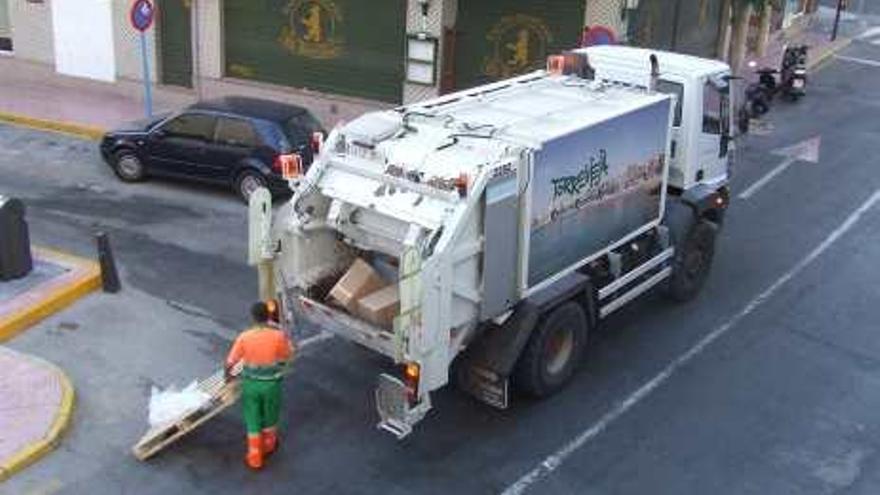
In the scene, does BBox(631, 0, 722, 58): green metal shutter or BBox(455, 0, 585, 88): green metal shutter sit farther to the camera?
BBox(631, 0, 722, 58): green metal shutter

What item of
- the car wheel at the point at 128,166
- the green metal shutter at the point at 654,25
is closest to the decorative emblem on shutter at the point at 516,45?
the green metal shutter at the point at 654,25

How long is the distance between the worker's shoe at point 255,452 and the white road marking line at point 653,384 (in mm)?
2186

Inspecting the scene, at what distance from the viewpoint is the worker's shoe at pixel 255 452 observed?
9148mm

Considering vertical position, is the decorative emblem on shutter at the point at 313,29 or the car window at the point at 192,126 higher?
the decorative emblem on shutter at the point at 313,29

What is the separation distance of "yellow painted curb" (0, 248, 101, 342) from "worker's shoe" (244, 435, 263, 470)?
383 cm

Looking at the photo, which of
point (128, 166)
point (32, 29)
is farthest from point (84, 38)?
point (128, 166)

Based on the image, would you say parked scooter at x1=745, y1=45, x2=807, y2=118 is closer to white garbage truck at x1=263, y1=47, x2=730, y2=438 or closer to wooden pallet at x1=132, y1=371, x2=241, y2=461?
white garbage truck at x1=263, y1=47, x2=730, y2=438

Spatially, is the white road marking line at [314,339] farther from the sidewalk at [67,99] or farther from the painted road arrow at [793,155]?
the sidewalk at [67,99]

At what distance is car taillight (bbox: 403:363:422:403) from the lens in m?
8.71

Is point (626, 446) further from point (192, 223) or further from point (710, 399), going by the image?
point (192, 223)

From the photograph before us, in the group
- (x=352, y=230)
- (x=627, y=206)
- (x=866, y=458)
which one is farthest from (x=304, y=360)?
(x=866, y=458)

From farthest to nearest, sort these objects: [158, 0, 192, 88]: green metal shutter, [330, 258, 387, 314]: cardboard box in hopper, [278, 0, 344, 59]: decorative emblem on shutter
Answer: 1. [158, 0, 192, 88]: green metal shutter
2. [278, 0, 344, 59]: decorative emblem on shutter
3. [330, 258, 387, 314]: cardboard box in hopper

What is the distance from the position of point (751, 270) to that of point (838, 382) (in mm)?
3168

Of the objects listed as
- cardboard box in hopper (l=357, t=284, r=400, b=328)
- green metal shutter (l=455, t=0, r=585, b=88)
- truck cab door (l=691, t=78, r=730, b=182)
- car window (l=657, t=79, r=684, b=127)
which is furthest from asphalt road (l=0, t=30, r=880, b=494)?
green metal shutter (l=455, t=0, r=585, b=88)
